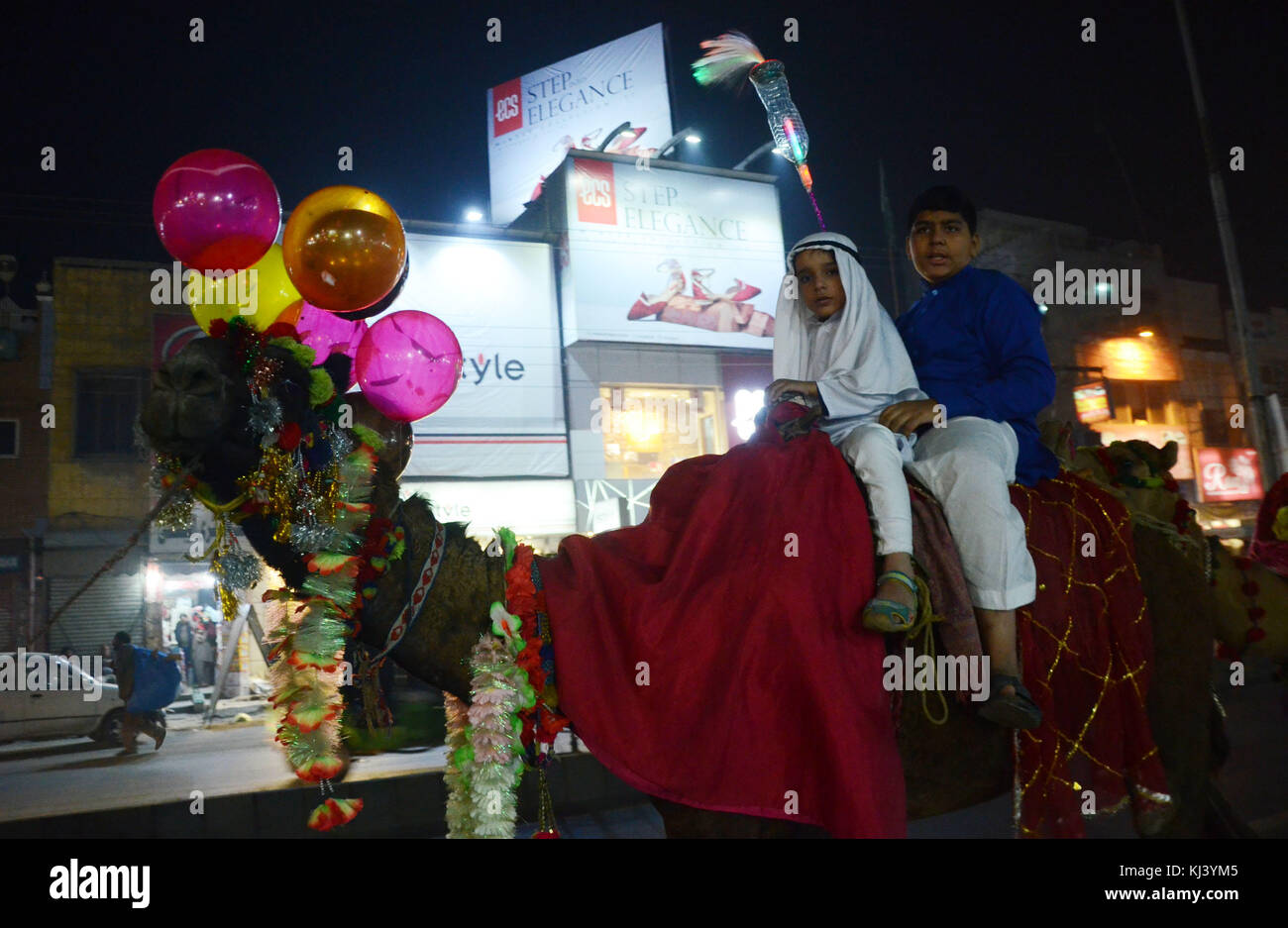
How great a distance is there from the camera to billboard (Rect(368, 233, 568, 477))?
16766 millimetres

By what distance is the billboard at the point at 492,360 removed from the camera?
16766 millimetres

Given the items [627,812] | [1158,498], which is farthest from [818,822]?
[627,812]

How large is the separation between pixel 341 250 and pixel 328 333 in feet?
1.33

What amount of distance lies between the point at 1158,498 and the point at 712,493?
7.61ft

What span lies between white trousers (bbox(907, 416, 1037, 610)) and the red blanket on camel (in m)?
0.41

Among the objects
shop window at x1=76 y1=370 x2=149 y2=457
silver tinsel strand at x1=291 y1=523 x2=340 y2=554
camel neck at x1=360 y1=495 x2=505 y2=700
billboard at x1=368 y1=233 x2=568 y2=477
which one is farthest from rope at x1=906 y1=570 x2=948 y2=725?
shop window at x1=76 y1=370 x2=149 y2=457

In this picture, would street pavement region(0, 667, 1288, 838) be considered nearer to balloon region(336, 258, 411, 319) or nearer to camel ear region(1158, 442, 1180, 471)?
camel ear region(1158, 442, 1180, 471)

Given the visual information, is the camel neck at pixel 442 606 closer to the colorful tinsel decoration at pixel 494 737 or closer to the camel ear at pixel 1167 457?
the colorful tinsel decoration at pixel 494 737

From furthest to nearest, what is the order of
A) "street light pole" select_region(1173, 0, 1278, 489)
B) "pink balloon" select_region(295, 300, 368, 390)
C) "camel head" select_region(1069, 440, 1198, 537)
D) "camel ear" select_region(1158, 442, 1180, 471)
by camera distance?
"street light pole" select_region(1173, 0, 1278, 489) < "camel ear" select_region(1158, 442, 1180, 471) < "camel head" select_region(1069, 440, 1198, 537) < "pink balloon" select_region(295, 300, 368, 390)

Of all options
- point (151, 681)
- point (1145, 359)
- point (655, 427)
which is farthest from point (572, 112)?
point (1145, 359)

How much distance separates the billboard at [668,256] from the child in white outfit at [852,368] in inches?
577

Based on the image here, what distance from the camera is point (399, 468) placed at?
267 cm

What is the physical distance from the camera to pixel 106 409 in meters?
17.5
